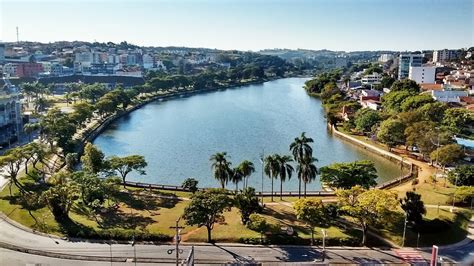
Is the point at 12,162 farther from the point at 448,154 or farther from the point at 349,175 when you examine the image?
the point at 448,154

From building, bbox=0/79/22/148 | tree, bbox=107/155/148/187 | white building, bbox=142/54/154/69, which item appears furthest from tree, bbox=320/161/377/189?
white building, bbox=142/54/154/69

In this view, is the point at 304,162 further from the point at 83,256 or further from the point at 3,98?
the point at 3,98

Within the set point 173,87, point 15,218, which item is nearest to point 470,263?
point 15,218

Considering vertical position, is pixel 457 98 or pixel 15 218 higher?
pixel 457 98

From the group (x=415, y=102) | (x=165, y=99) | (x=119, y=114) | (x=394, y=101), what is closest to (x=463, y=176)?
(x=415, y=102)

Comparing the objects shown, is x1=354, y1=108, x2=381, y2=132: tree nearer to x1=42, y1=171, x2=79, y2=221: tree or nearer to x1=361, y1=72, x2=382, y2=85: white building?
x1=42, y1=171, x2=79, y2=221: tree

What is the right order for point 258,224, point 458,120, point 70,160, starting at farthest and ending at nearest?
point 458,120 → point 70,160 → point 258,224

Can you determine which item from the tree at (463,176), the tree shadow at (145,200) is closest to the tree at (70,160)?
the tree shadow at (145,200)
